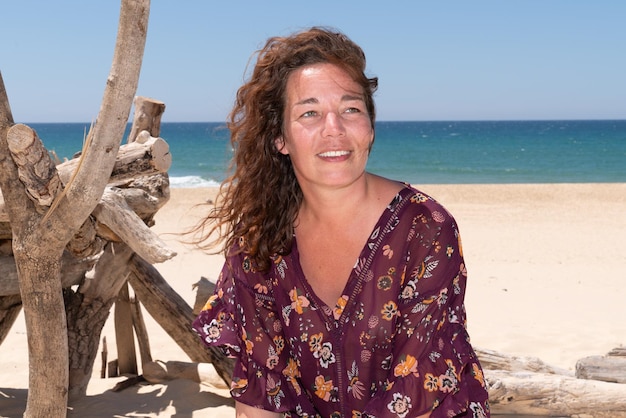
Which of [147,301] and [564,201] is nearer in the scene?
[147,301]

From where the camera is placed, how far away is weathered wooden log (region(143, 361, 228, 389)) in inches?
178

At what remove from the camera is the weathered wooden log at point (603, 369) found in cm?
414

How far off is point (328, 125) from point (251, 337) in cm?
84

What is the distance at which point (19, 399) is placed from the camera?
4.38m

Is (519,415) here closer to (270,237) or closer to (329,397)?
(329,397)

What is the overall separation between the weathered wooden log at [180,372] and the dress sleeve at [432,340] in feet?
7.39

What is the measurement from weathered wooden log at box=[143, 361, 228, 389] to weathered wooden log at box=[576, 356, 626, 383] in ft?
7.12

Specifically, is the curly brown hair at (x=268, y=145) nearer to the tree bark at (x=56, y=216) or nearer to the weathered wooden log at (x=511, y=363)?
the tree bark at (x=56, y=216)

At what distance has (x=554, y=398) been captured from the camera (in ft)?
12.3

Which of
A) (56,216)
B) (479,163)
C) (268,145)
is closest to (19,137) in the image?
(56,216)

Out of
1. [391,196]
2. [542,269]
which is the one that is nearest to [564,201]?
[542,269]

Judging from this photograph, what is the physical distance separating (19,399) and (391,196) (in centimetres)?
293

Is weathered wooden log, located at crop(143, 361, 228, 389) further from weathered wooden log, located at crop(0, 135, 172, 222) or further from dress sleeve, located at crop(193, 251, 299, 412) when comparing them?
dress sleeve, located at crop(193, 251, 299, 412)

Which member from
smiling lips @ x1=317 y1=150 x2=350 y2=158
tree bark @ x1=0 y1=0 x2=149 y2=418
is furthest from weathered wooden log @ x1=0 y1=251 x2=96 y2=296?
smiling lips @ x1=317 y1=150 x2=350 y2=158
